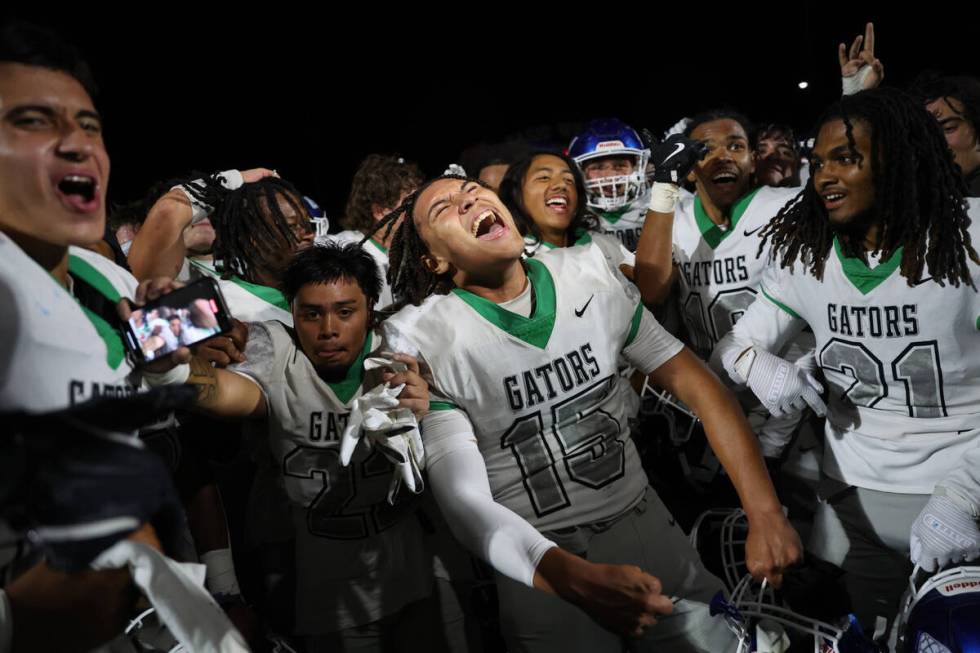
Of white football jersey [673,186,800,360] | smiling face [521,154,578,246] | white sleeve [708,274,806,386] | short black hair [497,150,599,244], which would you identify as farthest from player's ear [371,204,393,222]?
white sleeve [708,274,806,386]

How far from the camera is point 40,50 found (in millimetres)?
1051

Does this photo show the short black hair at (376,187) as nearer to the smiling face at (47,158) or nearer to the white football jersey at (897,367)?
the white football jersey at (897,367)

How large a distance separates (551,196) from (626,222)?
959mm

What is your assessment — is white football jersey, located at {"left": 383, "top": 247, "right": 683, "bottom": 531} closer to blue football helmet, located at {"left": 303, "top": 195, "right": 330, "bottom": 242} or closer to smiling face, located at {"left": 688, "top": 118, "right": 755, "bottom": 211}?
blue football helmet, located at {"left": 303, "top": 195, "right": 330, "bottom": 242}

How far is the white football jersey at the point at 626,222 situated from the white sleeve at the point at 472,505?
2511mm

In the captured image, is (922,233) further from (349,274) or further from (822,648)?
(349,274)

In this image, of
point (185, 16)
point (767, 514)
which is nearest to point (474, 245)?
point (767, 514)

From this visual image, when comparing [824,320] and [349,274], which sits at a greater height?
[349,274]

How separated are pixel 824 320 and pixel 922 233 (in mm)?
371

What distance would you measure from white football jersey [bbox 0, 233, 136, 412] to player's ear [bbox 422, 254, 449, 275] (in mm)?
1166

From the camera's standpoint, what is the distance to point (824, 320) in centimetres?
225

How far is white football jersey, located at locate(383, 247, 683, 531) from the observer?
1943 millimetres

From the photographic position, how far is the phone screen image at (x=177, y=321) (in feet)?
4.13

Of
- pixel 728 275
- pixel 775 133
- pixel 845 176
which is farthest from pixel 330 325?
pixel 775 133
